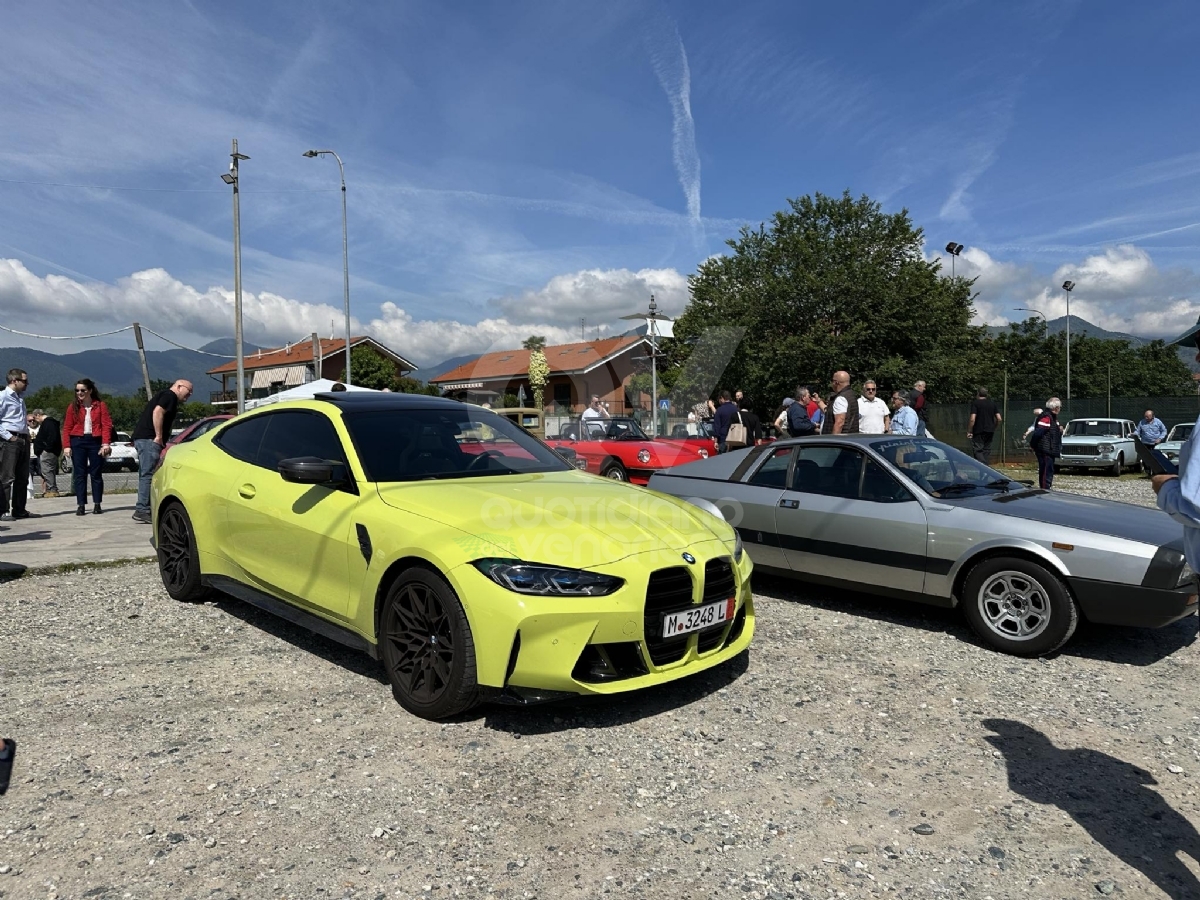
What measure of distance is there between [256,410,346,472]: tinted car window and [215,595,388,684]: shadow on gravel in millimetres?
1118

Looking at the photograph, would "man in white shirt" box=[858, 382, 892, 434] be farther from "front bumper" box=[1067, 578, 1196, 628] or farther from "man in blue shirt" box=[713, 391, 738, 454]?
"front bumper" box=[1067, 578, 1196, 628]

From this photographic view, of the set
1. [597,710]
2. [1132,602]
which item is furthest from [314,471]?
[1132,602]

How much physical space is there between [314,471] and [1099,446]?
876 inches

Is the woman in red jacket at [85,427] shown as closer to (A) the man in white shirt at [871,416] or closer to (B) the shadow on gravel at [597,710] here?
(B) the shadow on gravel at [597,710]

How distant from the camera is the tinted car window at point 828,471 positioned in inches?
233

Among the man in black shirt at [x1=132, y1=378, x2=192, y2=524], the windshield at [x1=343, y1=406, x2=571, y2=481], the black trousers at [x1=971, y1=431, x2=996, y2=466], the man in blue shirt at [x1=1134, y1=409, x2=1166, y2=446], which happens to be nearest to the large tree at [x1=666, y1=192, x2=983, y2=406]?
the man in blue shirt at [x1=1134, y1=409, x2=1166, y2=446]

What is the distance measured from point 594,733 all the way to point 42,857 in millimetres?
2131

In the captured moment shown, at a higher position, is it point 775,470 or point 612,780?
point 775,470

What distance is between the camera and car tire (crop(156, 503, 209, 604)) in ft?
18.1

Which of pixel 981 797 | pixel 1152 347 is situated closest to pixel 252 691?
pixel 981 797

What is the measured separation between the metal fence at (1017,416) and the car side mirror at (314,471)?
74.7 ft

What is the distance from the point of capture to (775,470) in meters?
6.45

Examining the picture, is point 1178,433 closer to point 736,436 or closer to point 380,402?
point 736,436

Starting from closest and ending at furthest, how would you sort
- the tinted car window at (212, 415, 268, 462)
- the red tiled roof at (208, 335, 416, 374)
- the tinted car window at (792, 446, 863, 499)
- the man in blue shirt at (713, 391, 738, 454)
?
the tinted car window at (212, 415, 268, 462) → the tinted car window at (792, 446, 863, 499) → the man in blue shirt at (713, 391, 738, 454) → the red tiled roof at (208, 335, 416, 374)
